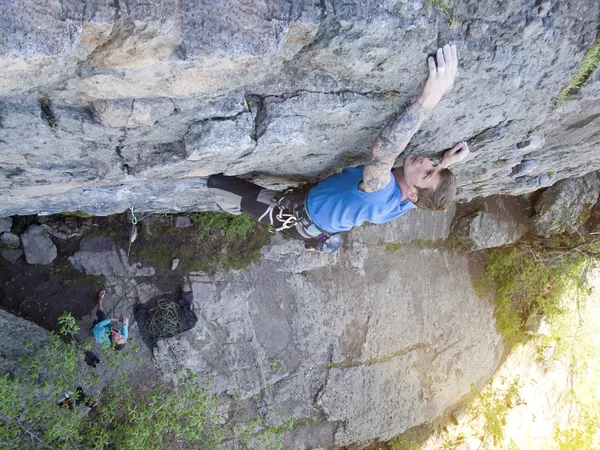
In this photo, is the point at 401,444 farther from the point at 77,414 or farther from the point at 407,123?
the point at 407,123

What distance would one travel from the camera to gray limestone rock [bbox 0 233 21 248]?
15.4 ft

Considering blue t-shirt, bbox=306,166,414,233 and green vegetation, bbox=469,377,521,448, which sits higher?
blue t-shirt, bbox=306,166,414,233

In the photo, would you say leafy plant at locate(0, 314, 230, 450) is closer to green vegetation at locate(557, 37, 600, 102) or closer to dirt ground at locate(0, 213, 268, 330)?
dirt ground at locate(0, 213, 268, 330)

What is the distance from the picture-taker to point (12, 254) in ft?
15.6

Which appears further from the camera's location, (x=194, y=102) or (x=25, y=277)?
(x=25, y=277)

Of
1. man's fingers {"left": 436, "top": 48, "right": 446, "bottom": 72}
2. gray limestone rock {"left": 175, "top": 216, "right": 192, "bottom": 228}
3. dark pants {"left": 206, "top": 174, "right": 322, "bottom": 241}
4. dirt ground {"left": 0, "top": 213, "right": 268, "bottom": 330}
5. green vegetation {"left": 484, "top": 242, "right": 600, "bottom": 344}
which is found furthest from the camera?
green vegetation {"left": 484, "top": 242, "right": 600, "bottom": 344}

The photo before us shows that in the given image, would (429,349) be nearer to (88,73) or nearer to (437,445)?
(437,445)

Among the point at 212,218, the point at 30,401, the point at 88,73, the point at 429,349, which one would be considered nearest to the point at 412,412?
the point at 429,349

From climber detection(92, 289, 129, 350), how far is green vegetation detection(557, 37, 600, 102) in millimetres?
4219

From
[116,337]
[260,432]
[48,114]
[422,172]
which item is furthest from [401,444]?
[48,114]

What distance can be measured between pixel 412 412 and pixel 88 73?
5.85 meters

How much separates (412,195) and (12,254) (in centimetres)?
374

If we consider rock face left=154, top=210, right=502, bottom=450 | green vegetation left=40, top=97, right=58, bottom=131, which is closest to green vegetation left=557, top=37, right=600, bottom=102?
rock face left=154, top=210, right=502, bottom=450

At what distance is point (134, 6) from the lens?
210 centimetres
